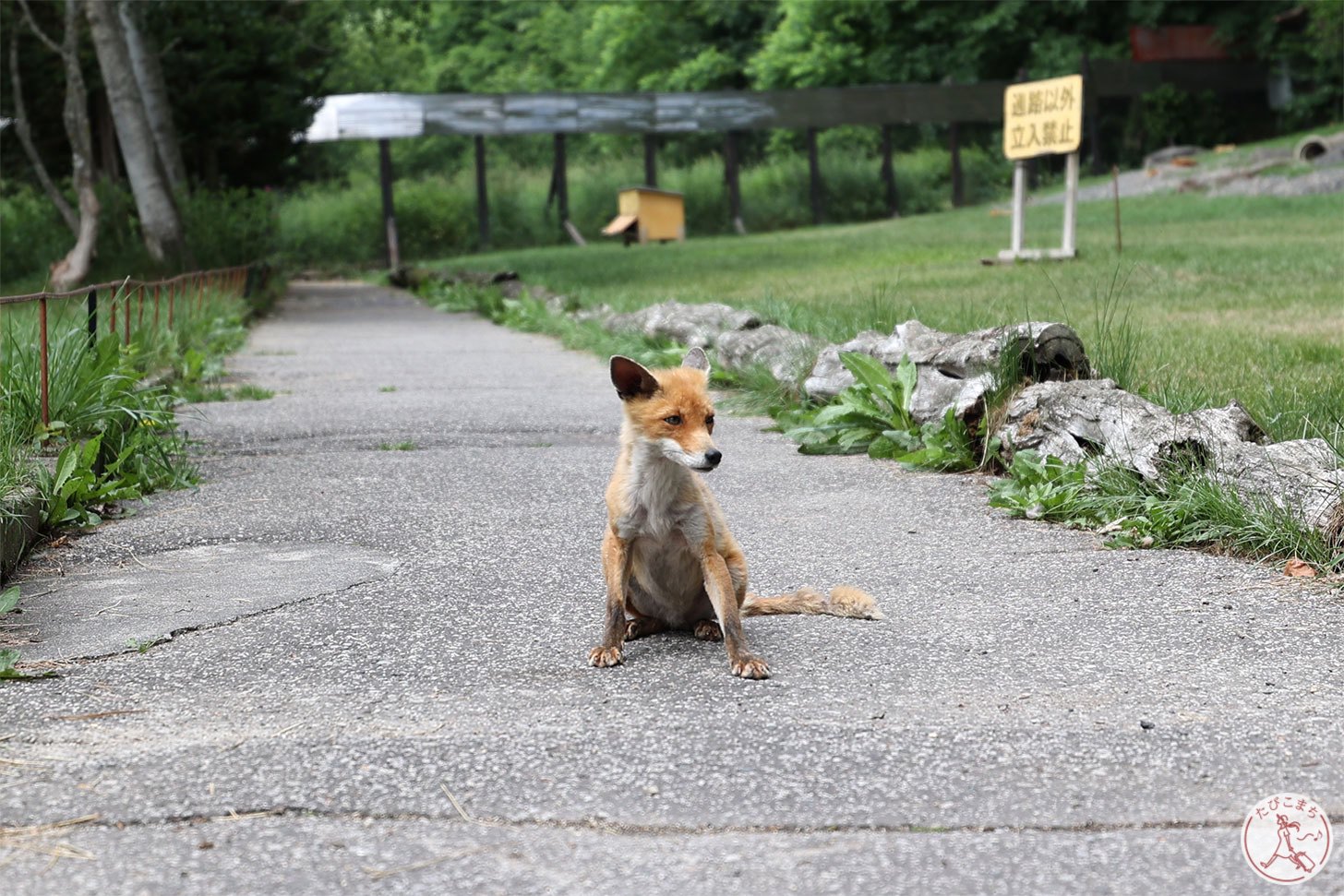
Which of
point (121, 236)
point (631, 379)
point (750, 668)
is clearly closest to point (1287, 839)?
point (750, 668)

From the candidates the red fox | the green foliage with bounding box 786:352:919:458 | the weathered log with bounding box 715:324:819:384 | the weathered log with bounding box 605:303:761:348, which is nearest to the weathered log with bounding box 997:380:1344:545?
the green foliage with bounding box 786:352:919:458

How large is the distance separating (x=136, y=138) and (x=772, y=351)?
527 inches

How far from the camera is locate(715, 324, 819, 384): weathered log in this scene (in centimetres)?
970

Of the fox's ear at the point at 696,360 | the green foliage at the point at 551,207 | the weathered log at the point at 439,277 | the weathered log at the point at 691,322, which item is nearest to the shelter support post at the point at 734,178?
the green foliage at the point at 551,207

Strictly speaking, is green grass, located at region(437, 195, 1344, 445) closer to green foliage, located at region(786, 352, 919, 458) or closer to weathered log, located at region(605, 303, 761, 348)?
weathered log, located at region(605, 303, 761, 348)

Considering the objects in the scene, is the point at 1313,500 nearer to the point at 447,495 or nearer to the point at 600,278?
the point at 447,495

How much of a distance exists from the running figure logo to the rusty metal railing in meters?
5.42

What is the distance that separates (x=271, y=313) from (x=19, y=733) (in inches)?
755

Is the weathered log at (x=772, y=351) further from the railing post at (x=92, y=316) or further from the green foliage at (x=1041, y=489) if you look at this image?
the railing post at (x=92, y=316)

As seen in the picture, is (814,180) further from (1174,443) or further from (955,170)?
(1174,443)

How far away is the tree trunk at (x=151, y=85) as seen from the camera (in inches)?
899

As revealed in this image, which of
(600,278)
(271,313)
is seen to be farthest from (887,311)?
(271,313)

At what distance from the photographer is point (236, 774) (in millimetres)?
3422

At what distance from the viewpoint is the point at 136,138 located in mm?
20109
